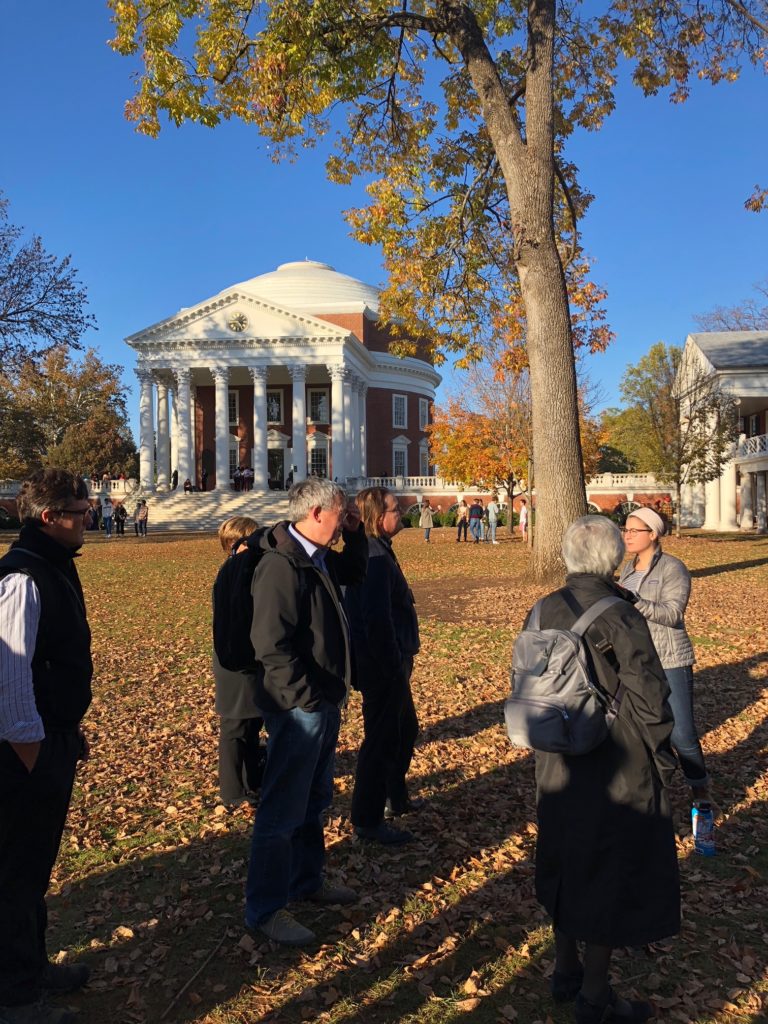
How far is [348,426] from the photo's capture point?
181 ft

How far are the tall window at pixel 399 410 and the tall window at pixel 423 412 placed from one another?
1812 millimetres

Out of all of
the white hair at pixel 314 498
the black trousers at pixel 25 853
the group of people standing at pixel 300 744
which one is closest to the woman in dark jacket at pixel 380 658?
the group of people standing at pixel 300 744

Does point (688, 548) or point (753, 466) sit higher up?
point (753, 466)

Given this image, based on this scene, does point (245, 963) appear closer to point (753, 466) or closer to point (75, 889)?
point (75, 889)

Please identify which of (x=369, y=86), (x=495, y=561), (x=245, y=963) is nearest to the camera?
(x=245, y=963)

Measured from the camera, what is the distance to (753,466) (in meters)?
39.4

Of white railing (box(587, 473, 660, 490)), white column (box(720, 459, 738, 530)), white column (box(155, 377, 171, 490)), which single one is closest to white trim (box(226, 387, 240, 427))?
white column (box(155, 377, 171, 490))

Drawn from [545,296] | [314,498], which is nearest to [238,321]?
[545,296]

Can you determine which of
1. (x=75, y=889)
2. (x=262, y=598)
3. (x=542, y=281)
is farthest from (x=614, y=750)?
(x=542, y=281)

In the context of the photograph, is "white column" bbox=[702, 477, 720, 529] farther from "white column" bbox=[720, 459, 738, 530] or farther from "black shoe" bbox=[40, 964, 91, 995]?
"black shoe" bbox=[40, 964, 91, 995]

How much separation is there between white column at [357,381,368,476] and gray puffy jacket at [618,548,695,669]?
54.0 metres

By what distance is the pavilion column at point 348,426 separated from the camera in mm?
54000

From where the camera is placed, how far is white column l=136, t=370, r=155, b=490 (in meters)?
50.9

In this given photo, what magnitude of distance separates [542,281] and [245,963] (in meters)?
12.0
